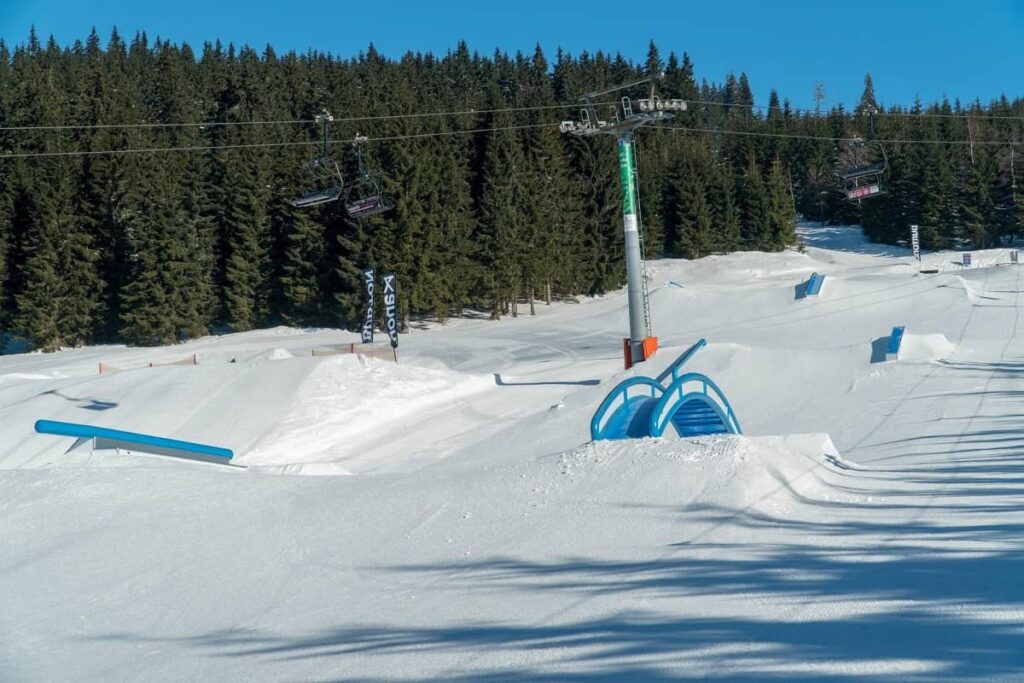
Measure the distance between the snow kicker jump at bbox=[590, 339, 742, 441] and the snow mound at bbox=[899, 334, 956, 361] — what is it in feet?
37.8

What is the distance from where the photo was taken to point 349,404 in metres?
24.9

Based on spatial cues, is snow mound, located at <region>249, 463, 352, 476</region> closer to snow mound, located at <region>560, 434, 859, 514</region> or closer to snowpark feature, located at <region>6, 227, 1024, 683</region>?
snowpark feature, located at <region>6, 227, 1024, 683</region>

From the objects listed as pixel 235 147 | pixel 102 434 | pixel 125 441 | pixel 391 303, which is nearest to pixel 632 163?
pixel 391 303

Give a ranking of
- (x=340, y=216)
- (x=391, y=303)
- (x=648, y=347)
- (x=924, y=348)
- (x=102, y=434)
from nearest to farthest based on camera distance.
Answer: (x=102, y=434) → (x=924, y=348) → (x=648, y=347) → (x=391, y=303) → (x=340, y=216)

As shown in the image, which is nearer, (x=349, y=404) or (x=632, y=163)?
(x=349, y=404)

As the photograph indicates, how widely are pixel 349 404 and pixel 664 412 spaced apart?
1368 centimetres

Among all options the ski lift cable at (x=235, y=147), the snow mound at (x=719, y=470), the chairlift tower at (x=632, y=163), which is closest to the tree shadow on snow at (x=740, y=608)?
the snow mound at (x=719, y=470)

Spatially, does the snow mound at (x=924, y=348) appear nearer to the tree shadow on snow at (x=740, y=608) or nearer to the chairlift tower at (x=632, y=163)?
the chairlift tower at (x=632, y=163)

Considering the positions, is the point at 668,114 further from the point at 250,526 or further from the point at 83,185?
the point at 83,185

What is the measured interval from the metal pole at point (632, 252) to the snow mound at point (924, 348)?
24.2 ft

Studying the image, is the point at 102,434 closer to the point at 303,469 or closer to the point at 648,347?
the point at 303,469

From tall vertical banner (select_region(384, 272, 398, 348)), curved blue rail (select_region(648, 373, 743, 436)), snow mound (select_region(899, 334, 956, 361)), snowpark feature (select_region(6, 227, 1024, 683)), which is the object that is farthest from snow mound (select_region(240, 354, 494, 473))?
snow mound (select_region(899, 334, 956, 361))

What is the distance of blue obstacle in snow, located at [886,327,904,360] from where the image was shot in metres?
24.0

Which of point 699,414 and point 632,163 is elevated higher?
point 632,163
